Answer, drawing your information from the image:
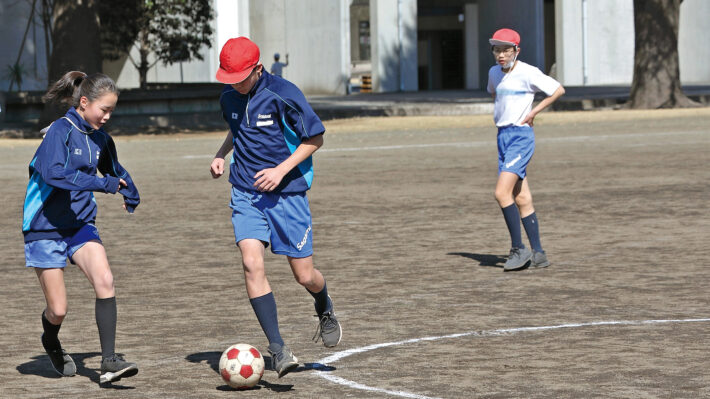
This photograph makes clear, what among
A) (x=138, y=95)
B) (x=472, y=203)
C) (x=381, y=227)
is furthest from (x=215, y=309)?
(x=138, y=95)

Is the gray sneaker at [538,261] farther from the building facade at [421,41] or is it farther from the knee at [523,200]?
the building facade at [421,41]

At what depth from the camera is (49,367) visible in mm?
7336

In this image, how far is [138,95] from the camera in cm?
3666

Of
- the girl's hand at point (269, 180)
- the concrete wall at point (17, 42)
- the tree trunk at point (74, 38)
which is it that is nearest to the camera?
the girl's hand at point (269, 180)

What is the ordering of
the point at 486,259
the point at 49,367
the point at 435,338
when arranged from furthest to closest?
the point at 486,259, the point at 435,338, the point at 49,367

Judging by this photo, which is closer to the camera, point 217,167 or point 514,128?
point 217,167

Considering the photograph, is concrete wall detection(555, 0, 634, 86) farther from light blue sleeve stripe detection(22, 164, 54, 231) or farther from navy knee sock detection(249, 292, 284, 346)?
light blue sleeve stripe detection(22, 164, 54, 231)

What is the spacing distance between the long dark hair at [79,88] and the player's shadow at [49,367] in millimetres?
1487

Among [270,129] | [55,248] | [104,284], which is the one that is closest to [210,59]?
[270,129]

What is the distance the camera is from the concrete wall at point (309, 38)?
2307 inches

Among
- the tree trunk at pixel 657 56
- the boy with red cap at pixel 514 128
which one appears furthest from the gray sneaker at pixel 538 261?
the tree trunk at pixel 657 56

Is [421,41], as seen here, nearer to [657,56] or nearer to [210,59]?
[210,59]

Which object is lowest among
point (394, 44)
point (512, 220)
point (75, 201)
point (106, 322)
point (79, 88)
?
point (512, 220)

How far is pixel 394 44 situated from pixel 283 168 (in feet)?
170
